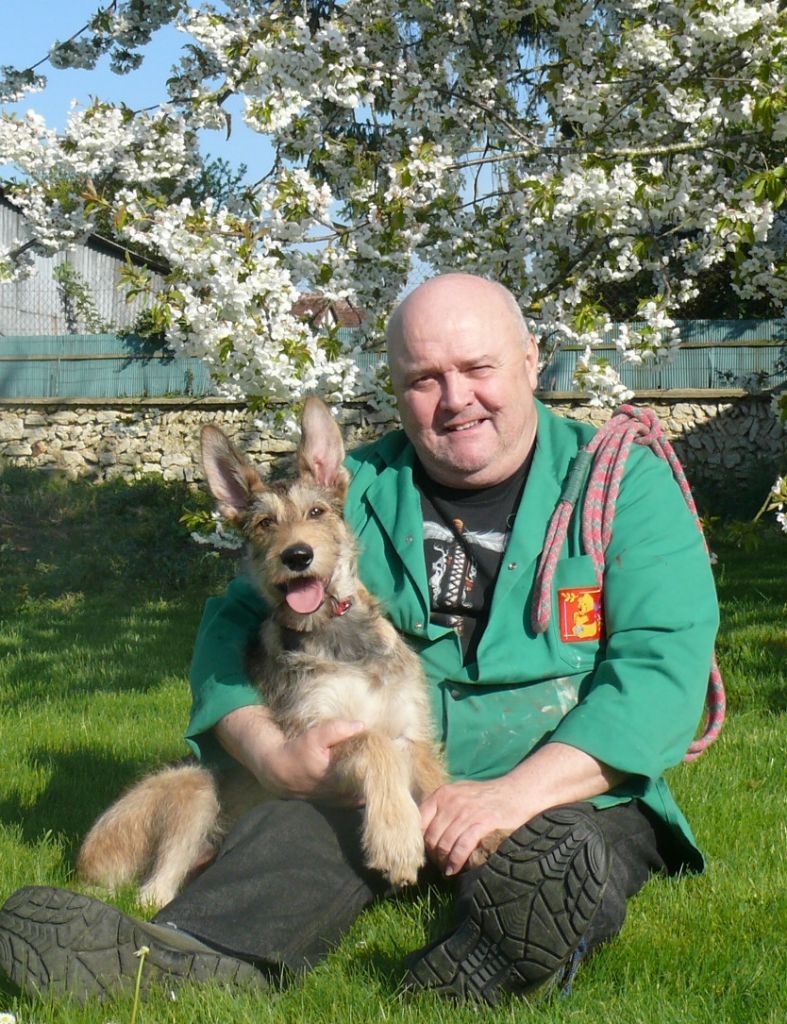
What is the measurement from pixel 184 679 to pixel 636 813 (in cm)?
545

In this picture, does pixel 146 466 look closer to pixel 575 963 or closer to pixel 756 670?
pixel 756 670

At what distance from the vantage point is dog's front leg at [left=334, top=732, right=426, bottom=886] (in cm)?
364

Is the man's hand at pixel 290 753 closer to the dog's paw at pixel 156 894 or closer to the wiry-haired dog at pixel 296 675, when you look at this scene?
the wiry-haired dog at pixel 296 675

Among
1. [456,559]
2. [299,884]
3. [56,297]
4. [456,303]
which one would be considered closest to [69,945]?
[299,884]

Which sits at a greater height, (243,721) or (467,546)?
(467,546)

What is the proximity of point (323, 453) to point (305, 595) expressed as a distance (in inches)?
25.8

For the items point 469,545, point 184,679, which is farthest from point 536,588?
point 184,679

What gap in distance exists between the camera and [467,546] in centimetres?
443

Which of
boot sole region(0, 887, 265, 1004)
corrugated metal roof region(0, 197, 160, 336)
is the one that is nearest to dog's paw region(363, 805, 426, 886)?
boot sole region(0, 887, 265, 1004)

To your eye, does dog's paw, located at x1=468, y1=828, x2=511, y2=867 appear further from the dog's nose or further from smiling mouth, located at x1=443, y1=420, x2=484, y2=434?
smiling mouth, located at x1=443, y1=420, x2=484, y2=434

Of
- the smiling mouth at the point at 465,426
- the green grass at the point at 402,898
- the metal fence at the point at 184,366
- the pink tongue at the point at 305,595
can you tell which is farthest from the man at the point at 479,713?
the metal fence at the point at 184,366

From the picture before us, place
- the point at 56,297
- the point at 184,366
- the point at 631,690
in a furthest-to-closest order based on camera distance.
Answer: the point at 56,297 → the point at 184,366 → the point at 631,690

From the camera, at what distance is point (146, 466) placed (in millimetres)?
19906

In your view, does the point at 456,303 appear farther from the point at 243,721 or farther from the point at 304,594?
the point at 243,721
